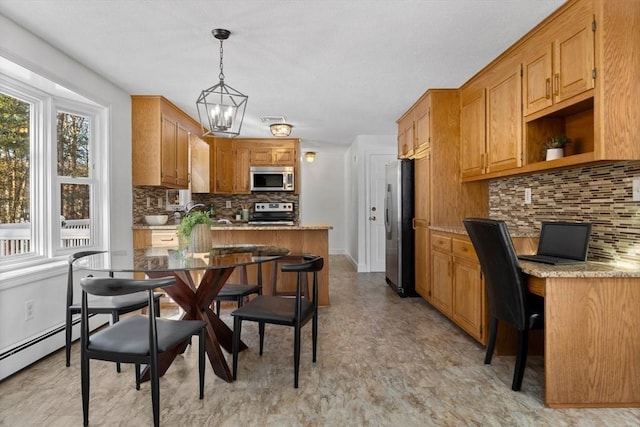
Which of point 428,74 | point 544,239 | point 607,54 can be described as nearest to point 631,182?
point 544,239

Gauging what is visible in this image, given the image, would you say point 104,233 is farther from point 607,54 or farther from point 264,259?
point 607,54

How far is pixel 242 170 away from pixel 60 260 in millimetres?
3502

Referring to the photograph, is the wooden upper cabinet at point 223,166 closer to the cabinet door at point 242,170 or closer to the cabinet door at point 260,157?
the cabinet door at point 242,170

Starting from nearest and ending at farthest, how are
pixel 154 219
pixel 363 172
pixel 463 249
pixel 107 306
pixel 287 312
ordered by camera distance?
1. pixel 287 312
2. pixel 107 306
3. pixel 463 249
4. pixel 154 219
5. pixel 363 172

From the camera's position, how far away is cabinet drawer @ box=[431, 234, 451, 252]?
3.35m

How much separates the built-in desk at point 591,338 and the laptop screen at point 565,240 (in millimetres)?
262

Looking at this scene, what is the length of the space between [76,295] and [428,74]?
3524 millimetres

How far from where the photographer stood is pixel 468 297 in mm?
2943

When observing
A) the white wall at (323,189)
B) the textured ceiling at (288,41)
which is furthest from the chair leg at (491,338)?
the white wall at (323,189)

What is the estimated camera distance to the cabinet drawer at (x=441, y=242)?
3.35m

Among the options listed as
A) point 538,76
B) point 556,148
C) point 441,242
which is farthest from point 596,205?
point 441,242

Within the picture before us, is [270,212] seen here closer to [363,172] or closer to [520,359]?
[363,172]

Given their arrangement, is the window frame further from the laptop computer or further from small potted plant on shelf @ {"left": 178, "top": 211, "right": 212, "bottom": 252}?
the laptop computer

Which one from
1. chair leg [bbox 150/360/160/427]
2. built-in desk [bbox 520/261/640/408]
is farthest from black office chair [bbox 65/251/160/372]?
built-in desk [bbox 520/261/640/408]
